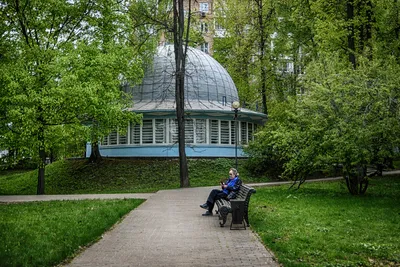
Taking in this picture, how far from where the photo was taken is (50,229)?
10352 mm

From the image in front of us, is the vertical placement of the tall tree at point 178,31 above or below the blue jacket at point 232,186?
above

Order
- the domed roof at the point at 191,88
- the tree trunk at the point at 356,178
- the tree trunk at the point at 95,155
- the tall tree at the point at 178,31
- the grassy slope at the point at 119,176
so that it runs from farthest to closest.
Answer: the domed roof at the point at 191,88 → the tree trunk at the point at 95,155 → the grassy slope at the point at 119,176 → the tall tree at the point at 178,31 → the tree trunk at the point at 356,178

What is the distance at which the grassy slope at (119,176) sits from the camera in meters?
26.1

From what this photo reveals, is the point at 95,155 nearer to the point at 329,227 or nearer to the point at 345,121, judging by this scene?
the point at 345,121

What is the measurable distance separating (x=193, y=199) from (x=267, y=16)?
21.5m

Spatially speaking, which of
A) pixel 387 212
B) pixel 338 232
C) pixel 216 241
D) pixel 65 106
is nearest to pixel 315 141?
pixel 387 212

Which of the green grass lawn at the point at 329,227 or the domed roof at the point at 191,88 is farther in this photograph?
A: the domed roof at the point at 191,88

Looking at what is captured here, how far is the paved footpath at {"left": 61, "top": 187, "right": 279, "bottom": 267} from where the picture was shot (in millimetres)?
7344

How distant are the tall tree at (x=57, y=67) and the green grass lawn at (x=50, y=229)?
18.4 feet

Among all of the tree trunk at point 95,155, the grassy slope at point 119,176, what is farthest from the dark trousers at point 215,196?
the tree trunk at point 95,155

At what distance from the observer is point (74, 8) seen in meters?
23.8

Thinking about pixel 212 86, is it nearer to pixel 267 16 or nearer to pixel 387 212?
Answer: pixel 267 16

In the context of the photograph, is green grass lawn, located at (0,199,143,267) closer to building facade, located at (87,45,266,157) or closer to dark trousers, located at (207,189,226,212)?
dark trousers, located at (207,189,226,212)

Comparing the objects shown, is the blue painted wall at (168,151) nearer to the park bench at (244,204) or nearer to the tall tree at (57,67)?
the tall tree at (57,67)
